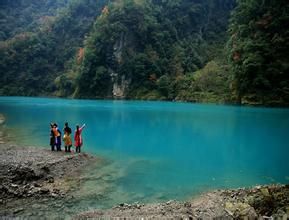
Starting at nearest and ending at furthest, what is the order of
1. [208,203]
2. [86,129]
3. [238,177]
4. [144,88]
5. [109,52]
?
[208,203], [238,177], [86,129], [144,88], [109,52]

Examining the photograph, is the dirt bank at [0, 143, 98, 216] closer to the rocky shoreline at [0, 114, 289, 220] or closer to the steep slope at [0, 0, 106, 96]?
the rocky shoreline at [0, 114, 289, 220]

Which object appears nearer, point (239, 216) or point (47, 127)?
point (239, 216)

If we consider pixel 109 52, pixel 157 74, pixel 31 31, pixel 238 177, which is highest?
pixel 31 31

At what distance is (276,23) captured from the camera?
67.9 m

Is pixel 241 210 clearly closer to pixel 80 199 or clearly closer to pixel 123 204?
pixel 123 204

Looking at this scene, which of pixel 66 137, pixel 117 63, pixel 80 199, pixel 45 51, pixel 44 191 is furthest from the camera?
pixel 45 51

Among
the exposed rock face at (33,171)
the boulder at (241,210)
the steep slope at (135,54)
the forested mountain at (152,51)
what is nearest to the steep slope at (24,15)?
the forested mountain at (152,51)

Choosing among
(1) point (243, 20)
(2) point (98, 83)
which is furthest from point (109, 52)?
(1) point (243, 20)

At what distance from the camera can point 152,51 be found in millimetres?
115250

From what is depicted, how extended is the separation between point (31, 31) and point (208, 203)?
538 feet

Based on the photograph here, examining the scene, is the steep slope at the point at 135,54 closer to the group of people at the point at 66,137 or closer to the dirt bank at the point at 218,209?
the group of people at the point at 66,137

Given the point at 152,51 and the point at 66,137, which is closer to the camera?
→ the point at 66,137

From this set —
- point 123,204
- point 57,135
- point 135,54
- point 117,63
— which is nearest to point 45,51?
point 117,63

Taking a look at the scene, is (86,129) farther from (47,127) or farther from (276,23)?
(276,23)
